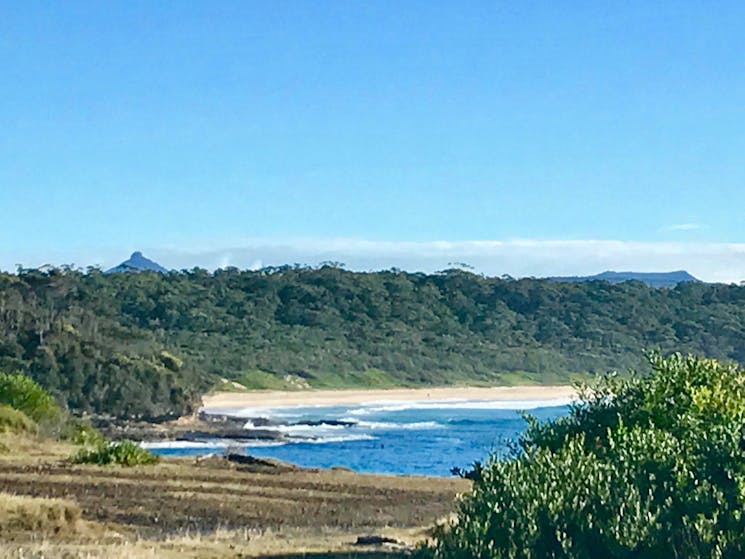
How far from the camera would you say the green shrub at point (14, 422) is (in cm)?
3781

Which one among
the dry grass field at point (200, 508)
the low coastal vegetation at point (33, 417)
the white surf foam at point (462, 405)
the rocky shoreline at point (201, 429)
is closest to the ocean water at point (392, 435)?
the white surf foam at point (462, 405)

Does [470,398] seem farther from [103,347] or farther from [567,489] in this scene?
[567,489]

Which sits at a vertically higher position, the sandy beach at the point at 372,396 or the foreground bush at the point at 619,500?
the foreground bush at the point at 619,500

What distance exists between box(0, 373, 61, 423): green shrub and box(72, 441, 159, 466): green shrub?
9.32 meters

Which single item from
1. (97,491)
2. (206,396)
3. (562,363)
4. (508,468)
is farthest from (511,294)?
(508,468)

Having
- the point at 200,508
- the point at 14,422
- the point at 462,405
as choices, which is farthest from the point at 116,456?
the point at 462,405

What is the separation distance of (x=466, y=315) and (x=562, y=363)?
54.6ft

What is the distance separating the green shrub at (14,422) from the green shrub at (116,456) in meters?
5.88

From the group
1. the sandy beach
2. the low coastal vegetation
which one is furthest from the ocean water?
the low coastal vegetation

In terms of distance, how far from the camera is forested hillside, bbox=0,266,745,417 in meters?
108

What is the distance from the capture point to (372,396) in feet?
355

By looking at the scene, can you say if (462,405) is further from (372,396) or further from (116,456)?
(116,456)

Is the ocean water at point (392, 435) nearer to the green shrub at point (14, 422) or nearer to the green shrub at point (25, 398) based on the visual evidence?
the green shrub at point (25, 398)

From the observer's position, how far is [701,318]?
136 meters
